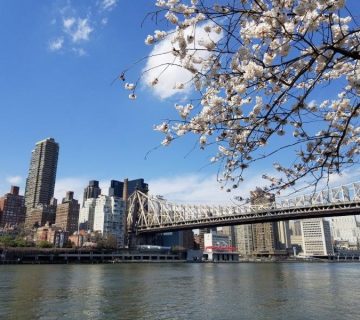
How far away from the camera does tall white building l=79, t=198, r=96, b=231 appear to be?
6196 inches

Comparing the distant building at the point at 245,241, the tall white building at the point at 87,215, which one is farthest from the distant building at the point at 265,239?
the tall white building at the point at 87,215

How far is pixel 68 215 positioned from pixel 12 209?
31.3m

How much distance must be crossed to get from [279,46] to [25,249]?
11135cm

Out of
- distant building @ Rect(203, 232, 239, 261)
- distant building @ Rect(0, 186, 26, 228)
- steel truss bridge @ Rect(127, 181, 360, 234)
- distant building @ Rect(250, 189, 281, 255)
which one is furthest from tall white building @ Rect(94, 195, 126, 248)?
distant building @ Rect(250, 189, 281, 255)

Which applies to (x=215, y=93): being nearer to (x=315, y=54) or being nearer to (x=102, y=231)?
(x=315, y=54)

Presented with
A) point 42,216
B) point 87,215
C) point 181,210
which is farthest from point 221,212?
point 42,216

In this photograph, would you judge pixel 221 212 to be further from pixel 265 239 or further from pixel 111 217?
pixel 265 239

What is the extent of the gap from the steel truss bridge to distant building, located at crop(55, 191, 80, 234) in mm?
38347

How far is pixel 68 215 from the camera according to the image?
16562 centimetres

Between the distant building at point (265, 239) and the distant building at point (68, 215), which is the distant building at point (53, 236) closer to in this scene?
the distant building at point (68, 215)

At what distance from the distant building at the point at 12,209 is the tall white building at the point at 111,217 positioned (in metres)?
57.7

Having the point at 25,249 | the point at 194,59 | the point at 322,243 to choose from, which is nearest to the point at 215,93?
the point at 194,59

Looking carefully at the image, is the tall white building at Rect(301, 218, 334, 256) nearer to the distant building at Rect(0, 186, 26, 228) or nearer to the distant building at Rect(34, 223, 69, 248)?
the distant building at Rect(34, 223, 69, 248)

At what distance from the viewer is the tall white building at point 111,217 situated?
5364 inches
